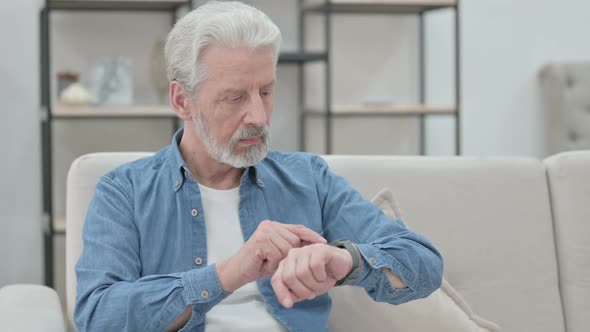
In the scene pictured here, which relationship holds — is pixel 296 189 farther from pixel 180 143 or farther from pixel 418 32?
pixel 418 32

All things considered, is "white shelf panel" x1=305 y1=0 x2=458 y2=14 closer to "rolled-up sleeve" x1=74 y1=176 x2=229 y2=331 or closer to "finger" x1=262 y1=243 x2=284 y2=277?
"rolled-up sleeve" x1=74 y1=176 x2=229 y2=331

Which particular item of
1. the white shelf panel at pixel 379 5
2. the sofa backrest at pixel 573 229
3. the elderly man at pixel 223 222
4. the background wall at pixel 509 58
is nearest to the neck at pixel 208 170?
the elderly man at pixel 223 222

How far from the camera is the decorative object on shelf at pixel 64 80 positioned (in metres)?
3.56

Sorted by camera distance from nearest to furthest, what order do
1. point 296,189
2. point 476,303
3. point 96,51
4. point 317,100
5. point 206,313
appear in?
point 206,313, point 296,189, point 476,303, point 96,51, point 317,100

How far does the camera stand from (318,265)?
134 cm

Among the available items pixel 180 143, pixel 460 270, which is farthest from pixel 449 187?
pixel 180 143

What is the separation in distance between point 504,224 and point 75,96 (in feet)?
6.79

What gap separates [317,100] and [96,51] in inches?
38.5

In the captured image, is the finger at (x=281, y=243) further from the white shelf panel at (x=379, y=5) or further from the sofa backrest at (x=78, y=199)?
the white shelf panel at (x=379, y=5)

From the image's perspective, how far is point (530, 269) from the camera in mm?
1896

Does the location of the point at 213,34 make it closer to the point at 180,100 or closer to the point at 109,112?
the point at 180,100

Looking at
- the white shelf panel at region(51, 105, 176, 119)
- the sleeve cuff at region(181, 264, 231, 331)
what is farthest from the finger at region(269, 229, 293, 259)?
the white shelf panel at region(51, 105, 176, 119)

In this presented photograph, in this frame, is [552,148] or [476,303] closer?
[476,303]

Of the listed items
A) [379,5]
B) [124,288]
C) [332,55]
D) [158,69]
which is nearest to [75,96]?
[158,69]
